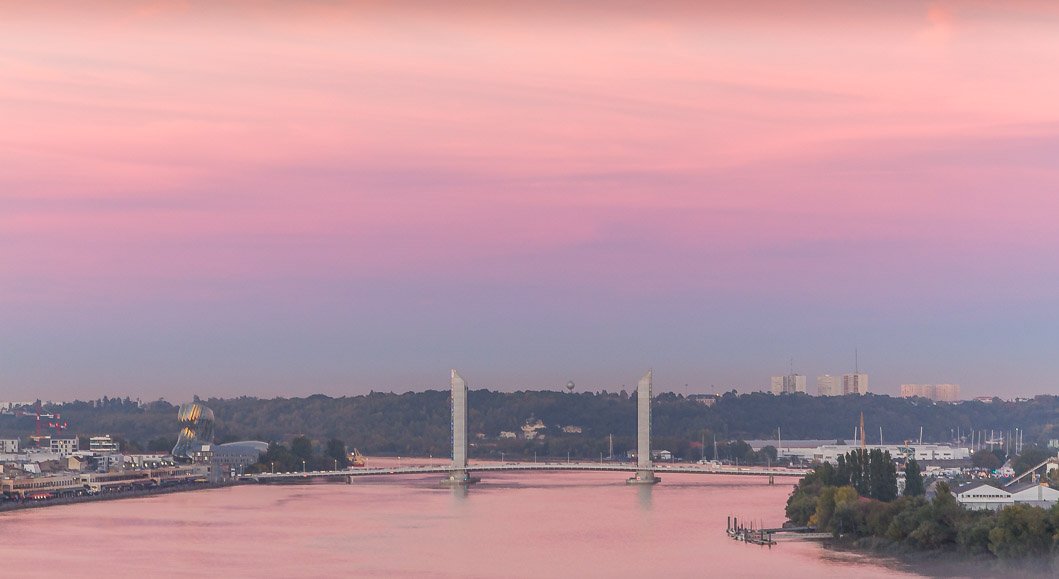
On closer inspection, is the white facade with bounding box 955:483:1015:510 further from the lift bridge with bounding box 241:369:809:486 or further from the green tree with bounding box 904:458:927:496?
the lift bridge with bounding box 241:369:809:486

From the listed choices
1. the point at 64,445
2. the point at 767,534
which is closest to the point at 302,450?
the point at 64,445

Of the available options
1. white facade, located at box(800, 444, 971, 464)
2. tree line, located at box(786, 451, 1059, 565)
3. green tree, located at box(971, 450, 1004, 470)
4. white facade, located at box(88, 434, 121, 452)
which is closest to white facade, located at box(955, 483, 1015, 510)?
tree line, located at box(786, 451, 1059, 565)

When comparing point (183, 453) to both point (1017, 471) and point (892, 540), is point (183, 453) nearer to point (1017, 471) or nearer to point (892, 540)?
point (1017, 471)

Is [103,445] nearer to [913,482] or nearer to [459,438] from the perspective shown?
[459,438]

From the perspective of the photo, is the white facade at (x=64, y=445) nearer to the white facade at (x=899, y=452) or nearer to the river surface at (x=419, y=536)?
the river surface at (x=419, y=536)

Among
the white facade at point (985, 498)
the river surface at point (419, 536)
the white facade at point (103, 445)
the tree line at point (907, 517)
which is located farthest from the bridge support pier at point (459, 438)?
the white facade at point (985, 498)
